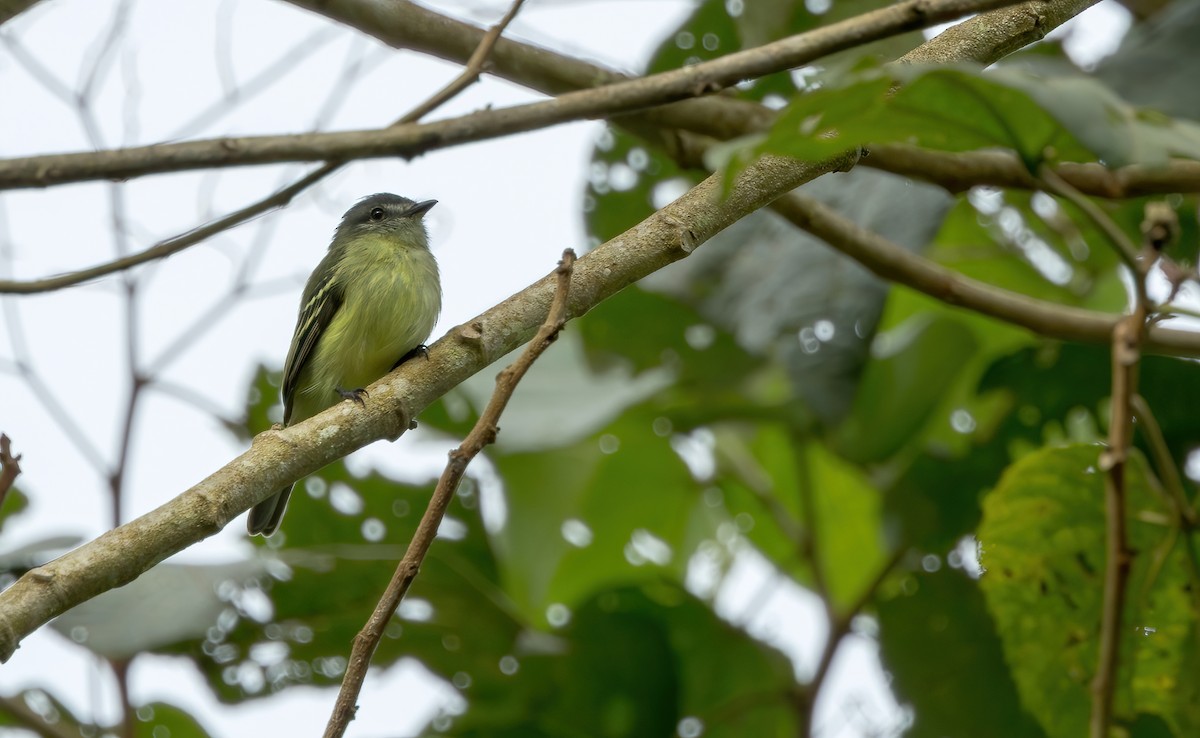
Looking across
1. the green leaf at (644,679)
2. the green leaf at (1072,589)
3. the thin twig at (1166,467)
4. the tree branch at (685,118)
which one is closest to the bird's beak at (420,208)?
the tree branch at (685,118)

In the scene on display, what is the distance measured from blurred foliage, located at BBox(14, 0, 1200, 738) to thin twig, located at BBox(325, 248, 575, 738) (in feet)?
5.76

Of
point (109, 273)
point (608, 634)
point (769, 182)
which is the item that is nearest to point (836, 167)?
point (769, 182)

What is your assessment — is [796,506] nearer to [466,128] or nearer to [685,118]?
[685,118]

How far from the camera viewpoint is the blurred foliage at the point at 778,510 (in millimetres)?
3342

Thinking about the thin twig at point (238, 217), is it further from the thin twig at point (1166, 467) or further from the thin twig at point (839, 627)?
the thin twig at point (839, 627)

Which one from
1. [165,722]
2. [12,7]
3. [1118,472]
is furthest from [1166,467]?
[165,722]

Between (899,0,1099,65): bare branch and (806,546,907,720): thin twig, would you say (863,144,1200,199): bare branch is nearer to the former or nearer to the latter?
(899,0,1099,65): bare branch

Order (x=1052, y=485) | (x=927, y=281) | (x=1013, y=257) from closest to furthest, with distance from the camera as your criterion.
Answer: (x=1052, y=485) < (x=927, y=281) < (x=1013, y=257)

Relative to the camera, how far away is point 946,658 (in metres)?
4.04

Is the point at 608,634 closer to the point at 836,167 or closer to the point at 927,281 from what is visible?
the point at 927,281

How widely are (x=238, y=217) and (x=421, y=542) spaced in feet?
4.11

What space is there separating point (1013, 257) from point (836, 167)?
2574 millimetres

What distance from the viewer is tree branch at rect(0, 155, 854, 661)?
1.84 metres

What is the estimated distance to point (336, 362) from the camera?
14.9ft
